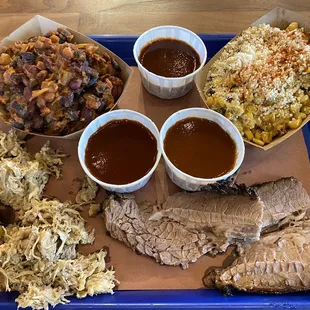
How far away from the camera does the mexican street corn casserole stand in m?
2.27

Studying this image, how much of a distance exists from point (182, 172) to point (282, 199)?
1.93ft

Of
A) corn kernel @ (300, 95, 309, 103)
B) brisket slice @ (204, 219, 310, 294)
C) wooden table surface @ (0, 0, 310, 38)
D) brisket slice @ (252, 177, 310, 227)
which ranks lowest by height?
brisket slice @ (204, 219, 310, 294)

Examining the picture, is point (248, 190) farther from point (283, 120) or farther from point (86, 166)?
point (86, 166)

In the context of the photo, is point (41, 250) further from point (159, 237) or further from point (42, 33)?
point (42, 33)

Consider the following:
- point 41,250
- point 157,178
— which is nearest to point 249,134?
point 157,178

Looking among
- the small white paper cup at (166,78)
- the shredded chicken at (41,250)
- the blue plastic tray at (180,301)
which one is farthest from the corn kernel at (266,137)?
the shredded chicken at (41,250)

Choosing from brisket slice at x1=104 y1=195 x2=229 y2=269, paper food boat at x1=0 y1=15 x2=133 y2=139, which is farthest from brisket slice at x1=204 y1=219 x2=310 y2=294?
paper food boat at x1=0 y1=15 x2=133 y2=139

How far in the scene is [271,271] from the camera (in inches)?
80.6

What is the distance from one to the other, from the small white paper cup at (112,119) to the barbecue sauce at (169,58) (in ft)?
1.18

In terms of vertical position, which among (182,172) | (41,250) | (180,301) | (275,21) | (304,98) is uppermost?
(275,21)

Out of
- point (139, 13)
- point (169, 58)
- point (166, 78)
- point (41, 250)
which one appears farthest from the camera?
point (139, 13)

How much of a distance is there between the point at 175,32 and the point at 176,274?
1.44m

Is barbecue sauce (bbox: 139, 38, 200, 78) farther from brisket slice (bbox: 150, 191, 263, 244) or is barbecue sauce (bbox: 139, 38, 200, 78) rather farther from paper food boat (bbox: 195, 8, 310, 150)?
brisket slice (bbox: 150, 191, 263, 244)

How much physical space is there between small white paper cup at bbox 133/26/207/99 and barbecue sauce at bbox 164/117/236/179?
0.29 metres
